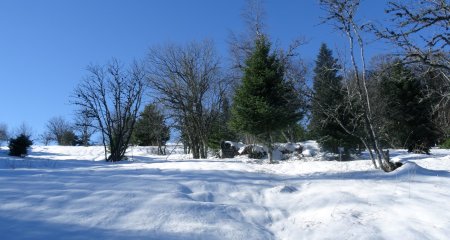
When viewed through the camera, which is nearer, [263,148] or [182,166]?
[182,166]

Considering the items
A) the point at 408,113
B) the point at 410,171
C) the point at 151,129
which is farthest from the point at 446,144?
the point at 151,129

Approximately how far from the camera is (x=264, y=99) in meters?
17.2

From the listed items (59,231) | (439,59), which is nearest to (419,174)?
(439,59)

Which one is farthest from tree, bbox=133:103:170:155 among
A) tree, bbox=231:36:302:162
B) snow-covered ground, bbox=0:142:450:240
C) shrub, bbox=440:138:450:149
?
shrub, bbox=440:138:450:149

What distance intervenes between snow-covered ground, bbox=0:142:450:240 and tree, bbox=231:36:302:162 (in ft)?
25.2

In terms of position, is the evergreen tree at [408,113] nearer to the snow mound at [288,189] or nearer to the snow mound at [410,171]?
→ the snow mound at [410,171]

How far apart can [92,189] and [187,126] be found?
19.9 meters

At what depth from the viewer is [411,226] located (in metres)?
5.64

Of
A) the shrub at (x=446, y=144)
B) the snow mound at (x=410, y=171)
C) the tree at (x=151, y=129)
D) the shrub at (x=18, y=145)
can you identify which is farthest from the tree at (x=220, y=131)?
the snow mound at (x=410, y=171)

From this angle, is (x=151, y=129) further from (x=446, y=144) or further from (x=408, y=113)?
(x=446, y=144)

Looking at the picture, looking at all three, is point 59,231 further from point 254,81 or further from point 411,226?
point 254,81

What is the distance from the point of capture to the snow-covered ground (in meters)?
5.43

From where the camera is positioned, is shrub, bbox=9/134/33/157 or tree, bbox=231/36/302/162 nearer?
tree, bbox=231/36/302/162

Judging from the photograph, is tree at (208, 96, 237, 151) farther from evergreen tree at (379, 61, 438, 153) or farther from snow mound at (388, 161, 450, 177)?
snow mound at (388, 161, 450, 177)
